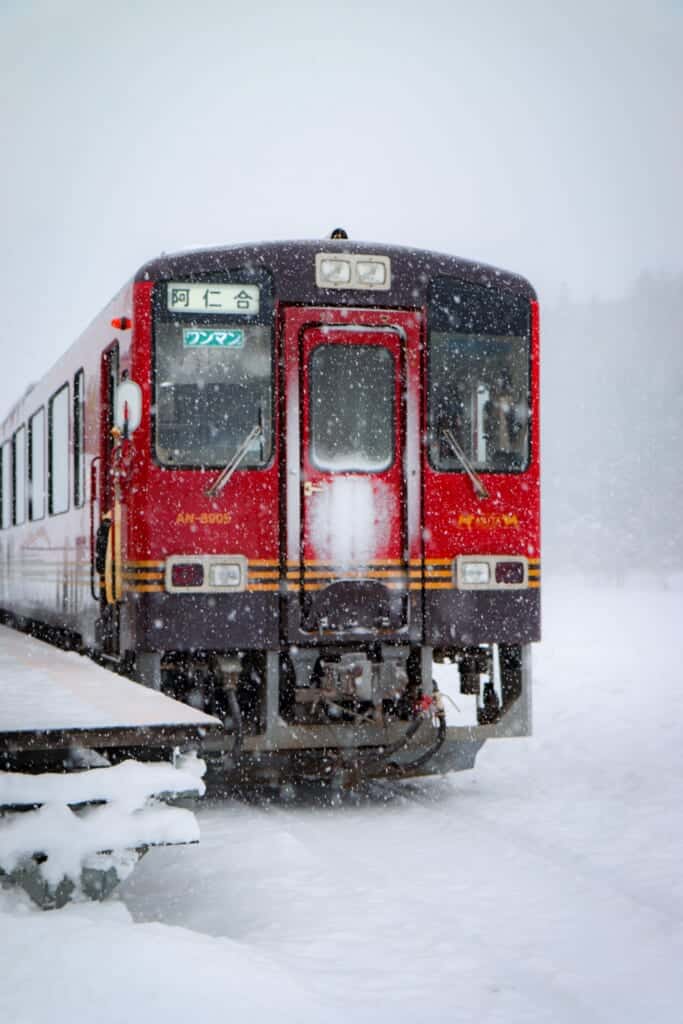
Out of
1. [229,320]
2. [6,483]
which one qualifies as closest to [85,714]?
[229,320]

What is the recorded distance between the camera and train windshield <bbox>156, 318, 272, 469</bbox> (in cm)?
752

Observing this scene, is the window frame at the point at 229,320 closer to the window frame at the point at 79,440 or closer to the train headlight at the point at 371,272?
the train headlight at the point at 371,272

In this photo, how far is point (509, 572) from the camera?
8.05 m

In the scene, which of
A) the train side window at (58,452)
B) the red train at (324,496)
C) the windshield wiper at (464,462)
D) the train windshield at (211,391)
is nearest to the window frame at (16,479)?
the train side window at (58,452)

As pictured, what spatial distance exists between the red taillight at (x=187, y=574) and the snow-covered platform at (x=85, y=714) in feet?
2.30

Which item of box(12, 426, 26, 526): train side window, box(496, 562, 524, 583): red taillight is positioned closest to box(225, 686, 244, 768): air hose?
box(496, 562, 524, 583): red taillight

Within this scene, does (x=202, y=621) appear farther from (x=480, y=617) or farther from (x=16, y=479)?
(x=16, y=479)

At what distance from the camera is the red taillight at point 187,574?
740 centimetres

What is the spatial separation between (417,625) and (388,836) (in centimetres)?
148

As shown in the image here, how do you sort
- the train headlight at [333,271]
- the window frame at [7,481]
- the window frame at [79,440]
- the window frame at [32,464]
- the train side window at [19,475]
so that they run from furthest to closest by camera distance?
the window frame at [7,481]
the train side window at [19,475]
the window frame at [32,464]
the window frame at [79,440]
the train headlight at [333,271]

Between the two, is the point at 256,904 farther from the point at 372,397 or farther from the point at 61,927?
the point at 372,397

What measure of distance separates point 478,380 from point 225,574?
6.63ft

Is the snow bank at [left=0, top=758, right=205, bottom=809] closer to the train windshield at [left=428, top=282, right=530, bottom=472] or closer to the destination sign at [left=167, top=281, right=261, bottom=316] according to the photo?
the destination sign at [left=167, top=281, right=261, bottom=316]

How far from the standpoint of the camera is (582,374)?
93312 millimetres
